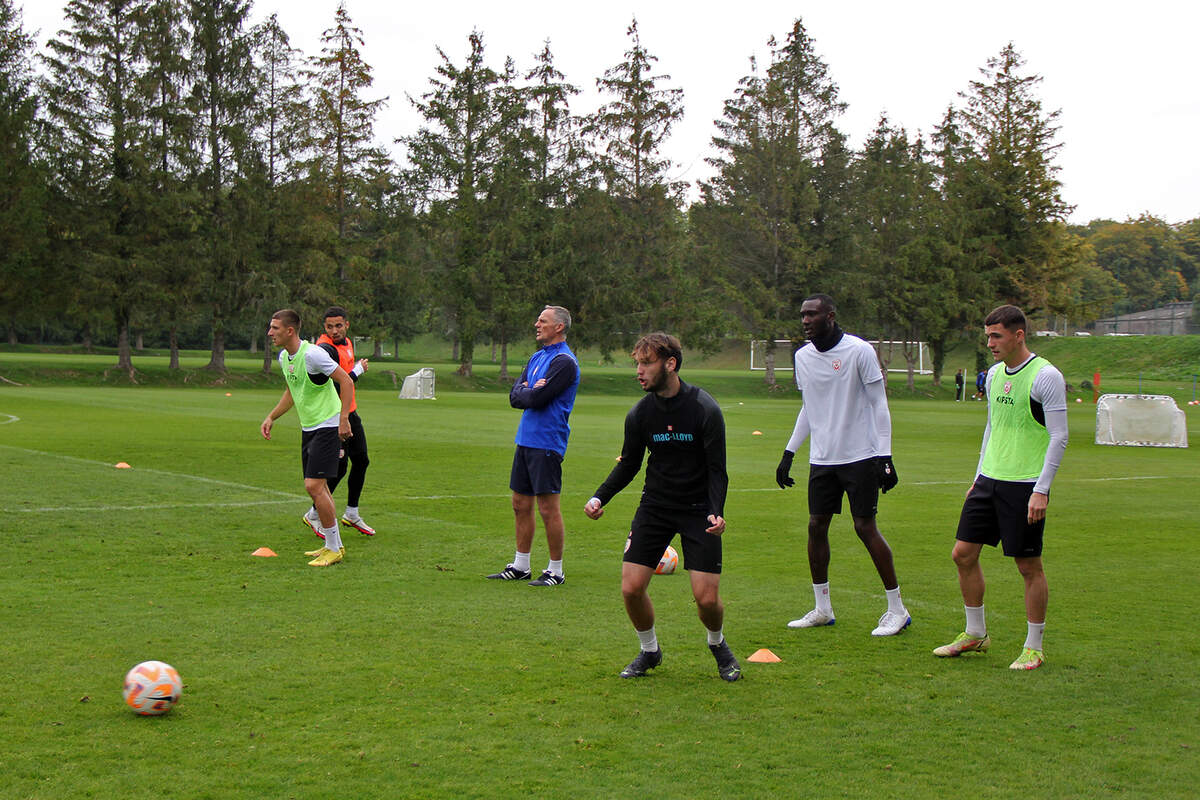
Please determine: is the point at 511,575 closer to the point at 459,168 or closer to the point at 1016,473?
the point at 1016,473

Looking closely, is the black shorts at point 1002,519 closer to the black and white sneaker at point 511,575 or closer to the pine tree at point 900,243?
the black and white sneaker at point 511,575

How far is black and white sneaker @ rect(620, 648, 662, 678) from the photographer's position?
646cm

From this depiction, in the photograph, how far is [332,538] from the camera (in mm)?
10109

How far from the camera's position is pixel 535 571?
9961 millimetres

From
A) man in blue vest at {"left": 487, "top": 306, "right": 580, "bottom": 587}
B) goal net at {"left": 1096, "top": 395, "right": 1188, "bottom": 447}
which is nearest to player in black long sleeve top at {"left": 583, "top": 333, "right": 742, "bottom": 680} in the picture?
man in blue vest at {"left": 487, "top": 306, "right": 580, "bottom": 587}

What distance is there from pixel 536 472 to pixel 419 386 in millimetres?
37901

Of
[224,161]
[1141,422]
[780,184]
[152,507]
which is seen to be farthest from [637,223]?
[152,507]

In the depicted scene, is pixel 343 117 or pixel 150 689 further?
pixel 343 117

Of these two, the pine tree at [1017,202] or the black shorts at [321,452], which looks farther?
the pine tree at [1017,202]

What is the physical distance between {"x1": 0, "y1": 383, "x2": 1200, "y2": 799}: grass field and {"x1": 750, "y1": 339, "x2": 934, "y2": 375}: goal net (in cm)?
5410

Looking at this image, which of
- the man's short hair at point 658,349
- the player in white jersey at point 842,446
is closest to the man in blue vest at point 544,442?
the player in white jersey at point 842,446

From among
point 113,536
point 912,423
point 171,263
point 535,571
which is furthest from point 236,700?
point 171,263

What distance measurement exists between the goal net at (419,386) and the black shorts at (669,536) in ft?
133

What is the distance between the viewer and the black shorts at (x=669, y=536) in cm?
629
